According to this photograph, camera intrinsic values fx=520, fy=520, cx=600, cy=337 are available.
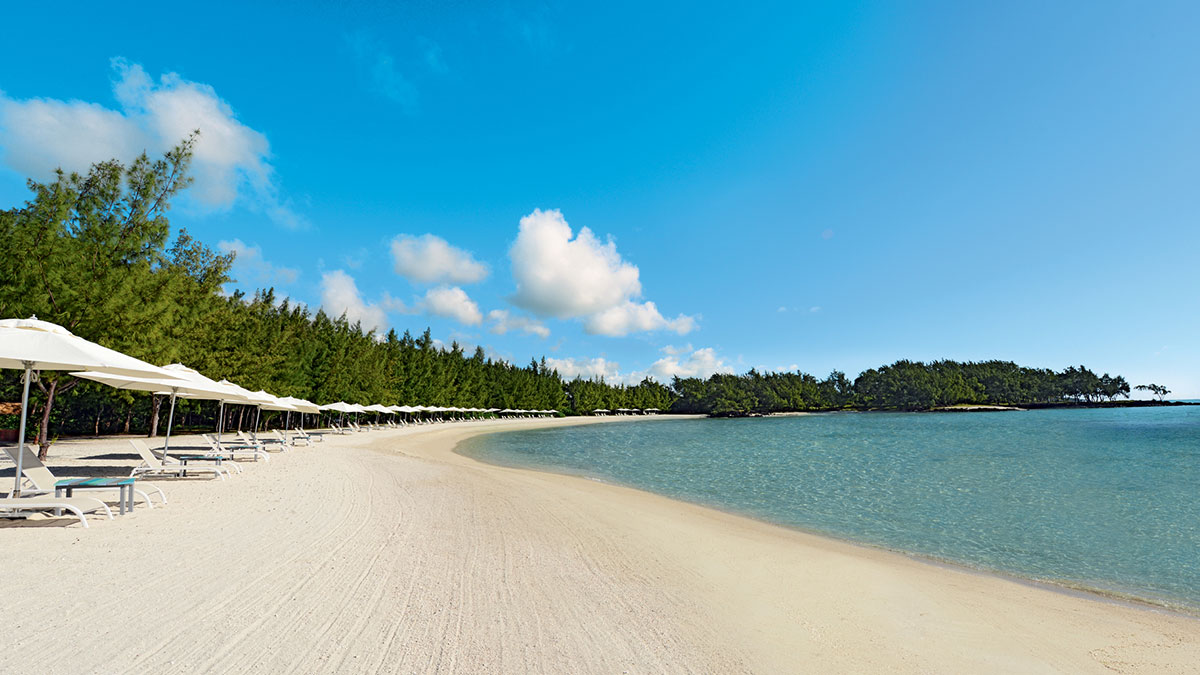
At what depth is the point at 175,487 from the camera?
12578mm

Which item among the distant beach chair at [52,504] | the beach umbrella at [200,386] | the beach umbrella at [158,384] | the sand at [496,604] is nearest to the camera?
the sand at [496,604]

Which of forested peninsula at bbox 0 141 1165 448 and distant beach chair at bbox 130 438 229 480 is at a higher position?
Result: forested peninsula at bbox 0 141 1165 448

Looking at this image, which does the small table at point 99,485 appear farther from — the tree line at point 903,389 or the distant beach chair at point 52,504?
the tree line at point 903,389

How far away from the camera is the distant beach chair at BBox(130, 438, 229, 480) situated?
Result: 1344cm

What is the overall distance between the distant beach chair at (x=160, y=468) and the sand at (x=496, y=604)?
3407 mm

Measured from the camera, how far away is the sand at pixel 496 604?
184 inches

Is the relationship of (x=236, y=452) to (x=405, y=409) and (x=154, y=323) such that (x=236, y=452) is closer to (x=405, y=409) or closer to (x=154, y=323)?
(x=154, y=323)

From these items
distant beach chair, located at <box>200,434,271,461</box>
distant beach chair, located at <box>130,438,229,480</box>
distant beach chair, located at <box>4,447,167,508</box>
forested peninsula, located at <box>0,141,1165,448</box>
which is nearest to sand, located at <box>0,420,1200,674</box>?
distant beach chair, located at <box>4,447,167,508</box>

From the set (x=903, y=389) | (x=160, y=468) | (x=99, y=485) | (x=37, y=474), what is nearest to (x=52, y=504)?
(x=99, y=485)

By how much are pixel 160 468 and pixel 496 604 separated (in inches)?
523

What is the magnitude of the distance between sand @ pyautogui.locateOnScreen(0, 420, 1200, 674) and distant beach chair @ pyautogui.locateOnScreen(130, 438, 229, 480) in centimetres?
341

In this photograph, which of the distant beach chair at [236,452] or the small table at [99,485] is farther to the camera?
the distant beach chair at [236,452]

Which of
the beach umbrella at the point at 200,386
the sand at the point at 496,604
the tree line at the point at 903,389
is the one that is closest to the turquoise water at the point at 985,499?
the sand at the point at 496,604

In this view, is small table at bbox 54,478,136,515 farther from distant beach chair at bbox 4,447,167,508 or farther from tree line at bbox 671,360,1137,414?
tree line at bbox 671,360,1137,414
